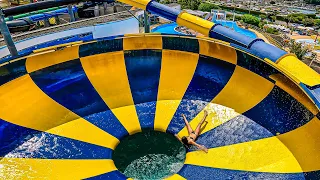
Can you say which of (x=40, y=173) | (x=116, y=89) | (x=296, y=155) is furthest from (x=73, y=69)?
(x=296, y=155)

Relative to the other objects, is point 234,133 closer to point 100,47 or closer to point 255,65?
point 255,65

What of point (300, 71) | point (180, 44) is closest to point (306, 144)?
point (300, 71)

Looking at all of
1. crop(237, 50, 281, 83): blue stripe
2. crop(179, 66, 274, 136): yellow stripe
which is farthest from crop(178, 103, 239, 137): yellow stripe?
crop(237, 50, 281, 83): blue stripe

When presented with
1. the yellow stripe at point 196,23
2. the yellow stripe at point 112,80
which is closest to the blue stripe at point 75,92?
the yellow stripe at point 112,80

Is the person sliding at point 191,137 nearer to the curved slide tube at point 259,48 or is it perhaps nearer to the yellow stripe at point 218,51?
the yellow stripe at point 218,51

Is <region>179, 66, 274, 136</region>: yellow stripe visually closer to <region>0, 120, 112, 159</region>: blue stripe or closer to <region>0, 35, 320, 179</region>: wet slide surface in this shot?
<region>0, 35, 320, 179</region>: wet slide surface

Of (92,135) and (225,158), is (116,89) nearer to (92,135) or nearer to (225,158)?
(92,135)
